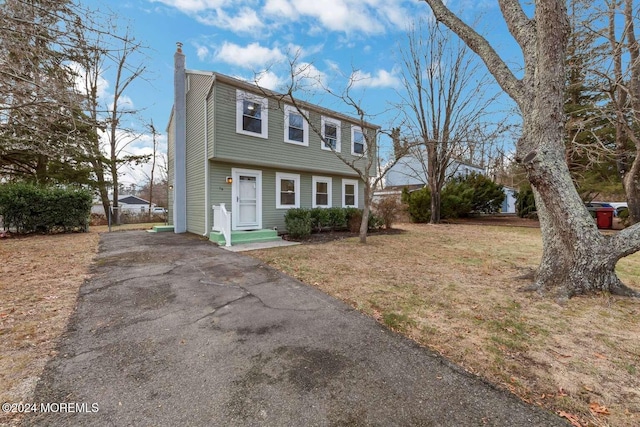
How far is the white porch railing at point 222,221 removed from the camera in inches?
304

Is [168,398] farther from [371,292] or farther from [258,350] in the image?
[371,292]

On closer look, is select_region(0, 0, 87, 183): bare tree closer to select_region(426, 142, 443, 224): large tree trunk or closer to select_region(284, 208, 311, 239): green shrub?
select_region(284, 208, 311, 239): green shrub

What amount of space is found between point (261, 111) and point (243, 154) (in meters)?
1.76

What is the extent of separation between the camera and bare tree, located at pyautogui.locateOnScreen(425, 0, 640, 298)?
12.0 ft

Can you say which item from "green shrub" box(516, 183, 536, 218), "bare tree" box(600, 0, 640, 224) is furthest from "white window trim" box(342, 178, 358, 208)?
"green shrub" box(516, 183, 536, 218)

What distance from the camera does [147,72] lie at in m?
5.24

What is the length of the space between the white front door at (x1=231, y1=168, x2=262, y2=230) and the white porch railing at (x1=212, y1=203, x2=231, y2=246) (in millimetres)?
622

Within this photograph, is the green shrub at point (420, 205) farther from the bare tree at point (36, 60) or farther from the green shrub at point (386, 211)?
the bare tree at point (36, 60)

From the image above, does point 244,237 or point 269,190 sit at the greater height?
point 269,190

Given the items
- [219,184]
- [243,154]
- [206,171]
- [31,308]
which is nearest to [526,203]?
[243,154]

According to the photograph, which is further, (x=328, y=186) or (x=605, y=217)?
(x=605, y=217)

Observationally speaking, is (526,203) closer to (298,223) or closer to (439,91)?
(439,91)

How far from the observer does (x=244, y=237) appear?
8.41 meters

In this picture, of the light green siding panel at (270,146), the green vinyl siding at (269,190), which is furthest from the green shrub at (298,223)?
the light green siding panel at (270,146)
